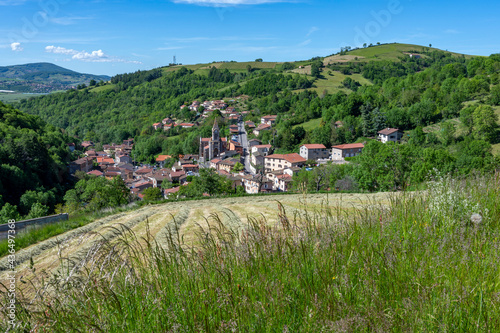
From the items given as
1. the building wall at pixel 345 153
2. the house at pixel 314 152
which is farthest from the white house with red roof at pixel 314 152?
the building wall at pixel 345 153

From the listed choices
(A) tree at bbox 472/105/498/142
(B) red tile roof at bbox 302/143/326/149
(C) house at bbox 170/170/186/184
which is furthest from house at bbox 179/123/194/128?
(A) tree at bbox 472/105/498/142

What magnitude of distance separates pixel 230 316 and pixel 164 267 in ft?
2.75

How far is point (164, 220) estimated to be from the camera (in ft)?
34.2

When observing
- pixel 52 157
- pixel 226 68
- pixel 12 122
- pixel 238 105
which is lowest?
pixel 52 157

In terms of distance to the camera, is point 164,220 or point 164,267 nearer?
point 164,267

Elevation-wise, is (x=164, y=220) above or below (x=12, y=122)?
below

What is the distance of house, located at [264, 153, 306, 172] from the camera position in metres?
58.6

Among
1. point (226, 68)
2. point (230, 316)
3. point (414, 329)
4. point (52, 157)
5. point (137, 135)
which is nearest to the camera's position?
point (414, 329)

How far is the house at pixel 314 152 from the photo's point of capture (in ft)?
207

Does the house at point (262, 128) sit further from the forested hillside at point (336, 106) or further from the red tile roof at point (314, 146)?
the red tile roof at point (314, 146)

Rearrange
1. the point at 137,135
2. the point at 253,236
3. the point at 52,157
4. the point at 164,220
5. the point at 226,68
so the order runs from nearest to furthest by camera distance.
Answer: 1. the point at 253,236
2. the point at 164,220
3. the point at 52,157
4. the point at 137,135
5. the point at 226,68

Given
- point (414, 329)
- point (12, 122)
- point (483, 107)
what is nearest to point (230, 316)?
point (414, 329)

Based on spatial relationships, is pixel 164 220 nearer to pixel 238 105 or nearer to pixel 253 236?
pixel 253 236

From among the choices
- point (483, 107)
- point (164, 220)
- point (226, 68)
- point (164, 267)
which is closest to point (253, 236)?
point (164, 267)
